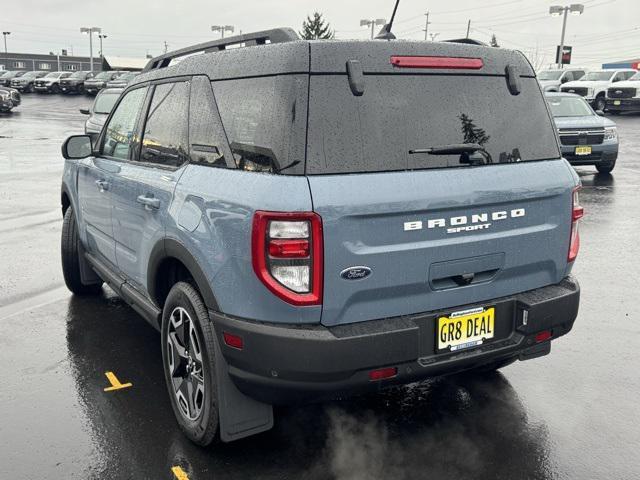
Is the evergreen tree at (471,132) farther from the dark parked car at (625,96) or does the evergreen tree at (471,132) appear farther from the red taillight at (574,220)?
the dark parked car at (625,96)

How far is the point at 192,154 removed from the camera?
3.36m

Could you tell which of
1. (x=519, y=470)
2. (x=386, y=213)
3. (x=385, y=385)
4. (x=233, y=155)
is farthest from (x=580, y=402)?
(x=233, y=155)

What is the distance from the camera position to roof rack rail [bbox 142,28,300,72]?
3178 mm

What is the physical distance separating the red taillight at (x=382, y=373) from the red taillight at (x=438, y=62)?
4.47 ft

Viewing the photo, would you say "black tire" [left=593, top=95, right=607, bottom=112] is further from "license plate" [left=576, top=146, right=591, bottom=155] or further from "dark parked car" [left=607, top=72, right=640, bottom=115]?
"license plate" [left=576, top=146, right=591, bottom=155]

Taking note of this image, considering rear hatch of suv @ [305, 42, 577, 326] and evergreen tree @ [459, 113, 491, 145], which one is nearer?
→ rear hatch of suv @ [305, 42, 577, 326]

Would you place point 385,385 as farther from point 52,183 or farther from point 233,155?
point 52,183

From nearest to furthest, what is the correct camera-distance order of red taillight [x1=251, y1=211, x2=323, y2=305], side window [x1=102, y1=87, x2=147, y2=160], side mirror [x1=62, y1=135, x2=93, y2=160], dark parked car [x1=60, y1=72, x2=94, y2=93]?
red taillight [x1=251, y1=211, x2=323, y2=305] → side window [x1=102, y1=87, x2=147, y2=160] → side mirror [x1=62, y1=135, x2=93, y2=160] → dark parked car [x1=60, y1=72, x2=94, y2=93]

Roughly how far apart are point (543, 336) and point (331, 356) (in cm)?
124

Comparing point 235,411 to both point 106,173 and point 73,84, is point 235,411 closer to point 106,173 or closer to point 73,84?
point 106,173

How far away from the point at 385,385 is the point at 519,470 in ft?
2.85

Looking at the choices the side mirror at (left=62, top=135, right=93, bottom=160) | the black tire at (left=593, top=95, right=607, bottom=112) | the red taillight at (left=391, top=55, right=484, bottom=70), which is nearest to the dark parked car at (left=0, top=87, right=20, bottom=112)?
the black tire at (left=593, top=95, right=607, bottom=112)

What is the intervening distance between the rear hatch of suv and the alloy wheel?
33.2 inches

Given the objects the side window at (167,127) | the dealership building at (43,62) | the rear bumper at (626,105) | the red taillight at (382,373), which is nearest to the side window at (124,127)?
the side window at (167,127)
